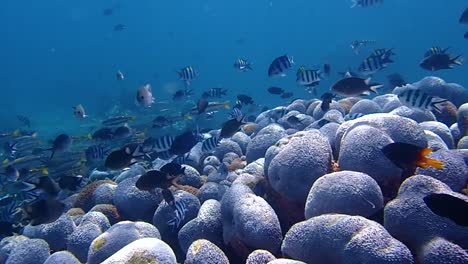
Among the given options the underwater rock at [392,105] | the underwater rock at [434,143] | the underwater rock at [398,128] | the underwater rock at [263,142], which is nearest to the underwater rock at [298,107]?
the underwater rock at [392,105]

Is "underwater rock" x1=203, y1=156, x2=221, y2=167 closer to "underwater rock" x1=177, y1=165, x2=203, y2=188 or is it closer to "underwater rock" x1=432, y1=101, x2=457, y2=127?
"underwater rock" x1=177, y1=165, x2=203, y2=188

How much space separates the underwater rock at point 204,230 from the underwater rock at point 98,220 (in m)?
1.27

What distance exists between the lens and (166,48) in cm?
16450

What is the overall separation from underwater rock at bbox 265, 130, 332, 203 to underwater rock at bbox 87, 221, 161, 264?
184cm

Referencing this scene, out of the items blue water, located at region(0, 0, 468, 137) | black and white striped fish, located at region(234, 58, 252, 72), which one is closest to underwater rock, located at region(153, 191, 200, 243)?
black and white striped fish, located at region(234, 58, 252, 72)

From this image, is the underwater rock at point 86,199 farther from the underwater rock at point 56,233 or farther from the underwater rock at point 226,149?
the underwater rock at point 226,149

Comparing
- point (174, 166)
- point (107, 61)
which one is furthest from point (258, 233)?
point (107, 61)

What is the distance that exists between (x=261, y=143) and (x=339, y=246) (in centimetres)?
382

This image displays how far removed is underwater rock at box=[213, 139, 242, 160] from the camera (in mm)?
8734

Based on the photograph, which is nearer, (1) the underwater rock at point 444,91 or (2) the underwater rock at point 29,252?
(2) the underwater rock at point 29,252

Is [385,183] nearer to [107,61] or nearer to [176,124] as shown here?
[176,124]

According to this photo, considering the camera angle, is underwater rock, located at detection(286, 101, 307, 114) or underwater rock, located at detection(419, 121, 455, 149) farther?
underwater rock, located at detection(286, 101, 307, 114)

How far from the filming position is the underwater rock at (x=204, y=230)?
4926 millimetres

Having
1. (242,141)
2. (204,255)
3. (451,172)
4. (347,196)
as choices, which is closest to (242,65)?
(242,141)
